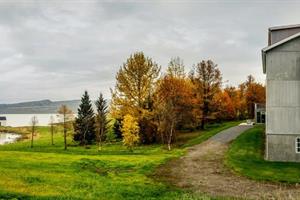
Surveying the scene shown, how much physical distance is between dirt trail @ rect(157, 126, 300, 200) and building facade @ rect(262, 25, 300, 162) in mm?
5344

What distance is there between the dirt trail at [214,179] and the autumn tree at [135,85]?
707 inches

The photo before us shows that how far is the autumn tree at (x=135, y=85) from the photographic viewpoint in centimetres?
5847

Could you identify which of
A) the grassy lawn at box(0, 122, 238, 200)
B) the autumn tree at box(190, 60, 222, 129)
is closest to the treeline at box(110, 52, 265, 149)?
the autumn tree at box(190, 60, 222, 129)

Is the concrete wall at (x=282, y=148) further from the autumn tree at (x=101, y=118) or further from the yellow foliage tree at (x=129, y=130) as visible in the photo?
the autumn tree at (x=101, y=118)

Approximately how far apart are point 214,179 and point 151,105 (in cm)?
3198

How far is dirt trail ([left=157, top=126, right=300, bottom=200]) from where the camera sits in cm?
2356

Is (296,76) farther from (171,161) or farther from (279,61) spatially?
(171,161)

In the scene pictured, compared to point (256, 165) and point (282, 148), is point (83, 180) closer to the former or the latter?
point (256, 165)

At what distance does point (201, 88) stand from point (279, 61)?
3382cm

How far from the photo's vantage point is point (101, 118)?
62.3 metres

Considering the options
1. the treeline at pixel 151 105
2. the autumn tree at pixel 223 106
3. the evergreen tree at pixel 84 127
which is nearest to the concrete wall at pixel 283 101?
the treeline at pixel 151 105

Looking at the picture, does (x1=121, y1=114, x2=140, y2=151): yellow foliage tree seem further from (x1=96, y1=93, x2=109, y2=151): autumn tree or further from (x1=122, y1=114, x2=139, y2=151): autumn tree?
(x1=96, y1=93, x2=109, y2=151): autumn tree

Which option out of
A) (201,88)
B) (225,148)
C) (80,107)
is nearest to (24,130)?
(80,107)

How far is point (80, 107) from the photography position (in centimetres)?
7181
